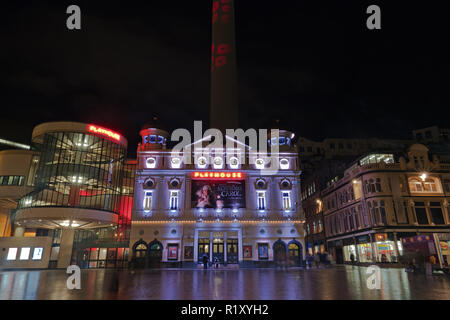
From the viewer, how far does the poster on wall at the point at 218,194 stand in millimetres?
42062

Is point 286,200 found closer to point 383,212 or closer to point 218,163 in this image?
point 218,163

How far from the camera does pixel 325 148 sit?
7988 centimetres

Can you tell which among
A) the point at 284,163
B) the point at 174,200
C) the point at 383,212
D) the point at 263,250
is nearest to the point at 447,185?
the point at 383,212

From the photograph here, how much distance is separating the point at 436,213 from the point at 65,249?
52.3 meters

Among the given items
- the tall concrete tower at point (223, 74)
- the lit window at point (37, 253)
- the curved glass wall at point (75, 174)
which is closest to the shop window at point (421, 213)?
the tall concrete tower at point (223, 74)

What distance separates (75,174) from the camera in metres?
42.8

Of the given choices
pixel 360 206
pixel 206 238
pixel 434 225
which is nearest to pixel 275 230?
pixel 206 238

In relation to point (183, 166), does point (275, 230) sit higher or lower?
lower

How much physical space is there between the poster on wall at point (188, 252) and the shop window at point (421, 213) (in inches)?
1222

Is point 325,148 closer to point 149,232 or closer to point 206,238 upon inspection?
point 206,238

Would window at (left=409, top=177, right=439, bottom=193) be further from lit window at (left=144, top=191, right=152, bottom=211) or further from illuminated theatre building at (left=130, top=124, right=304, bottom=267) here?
lit window at (left=144, top=191, right=152, bottom=211)

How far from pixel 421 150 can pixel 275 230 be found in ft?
80.0

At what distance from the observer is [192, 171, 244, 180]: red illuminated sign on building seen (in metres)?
43.1
